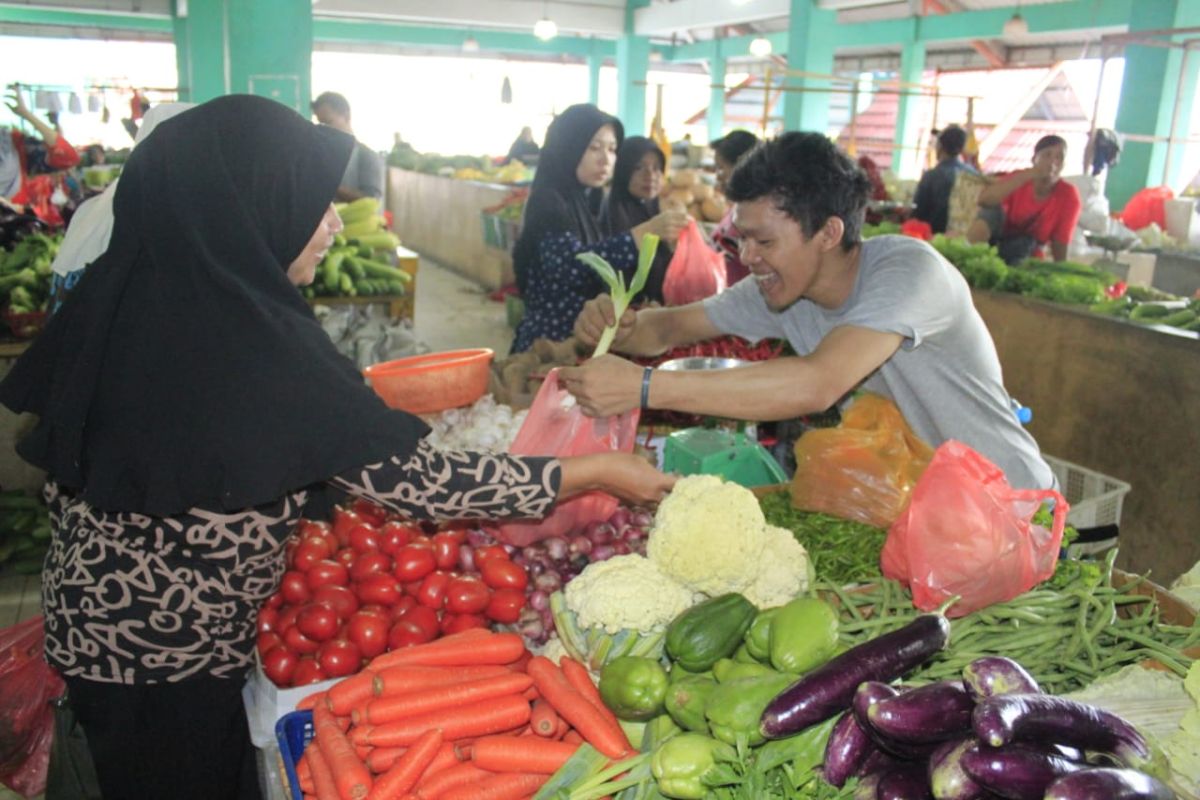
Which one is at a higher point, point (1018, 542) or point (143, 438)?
point (143, 438)

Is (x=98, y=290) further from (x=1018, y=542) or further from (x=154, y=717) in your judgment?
(x=1018, y=542)

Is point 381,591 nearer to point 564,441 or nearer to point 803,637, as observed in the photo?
point 564,441

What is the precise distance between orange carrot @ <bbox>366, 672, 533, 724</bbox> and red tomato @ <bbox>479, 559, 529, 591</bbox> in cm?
44

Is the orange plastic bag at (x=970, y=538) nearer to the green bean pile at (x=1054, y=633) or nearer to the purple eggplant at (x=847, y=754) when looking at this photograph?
the green bean pile at (x=1054, y=633)

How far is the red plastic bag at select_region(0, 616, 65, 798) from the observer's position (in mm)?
2572

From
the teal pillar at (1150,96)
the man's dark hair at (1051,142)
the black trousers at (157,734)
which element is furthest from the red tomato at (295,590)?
the teal pillar at (1150,96)

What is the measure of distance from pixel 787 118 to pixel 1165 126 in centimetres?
575

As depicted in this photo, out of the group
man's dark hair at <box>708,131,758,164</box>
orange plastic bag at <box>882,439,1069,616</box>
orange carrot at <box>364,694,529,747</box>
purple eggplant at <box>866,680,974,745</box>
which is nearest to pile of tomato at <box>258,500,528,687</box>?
orange carrot at <box>364,694,529,747</box>

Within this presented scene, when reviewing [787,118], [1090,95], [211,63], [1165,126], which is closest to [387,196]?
[211,63]

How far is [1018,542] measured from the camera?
1772 mm

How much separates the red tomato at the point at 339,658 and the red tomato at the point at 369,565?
0.26 m

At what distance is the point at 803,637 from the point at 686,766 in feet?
1.02

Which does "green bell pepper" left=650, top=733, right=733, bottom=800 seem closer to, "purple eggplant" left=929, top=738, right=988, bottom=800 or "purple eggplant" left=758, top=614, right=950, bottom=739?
"purple eggplant" left=758, top=614, right=950, bottom=739

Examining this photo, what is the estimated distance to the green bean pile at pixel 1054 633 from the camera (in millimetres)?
1697
